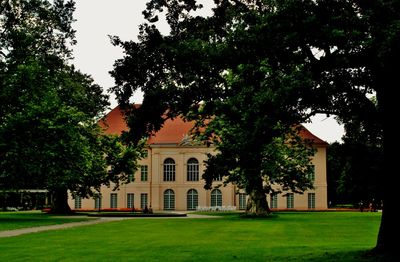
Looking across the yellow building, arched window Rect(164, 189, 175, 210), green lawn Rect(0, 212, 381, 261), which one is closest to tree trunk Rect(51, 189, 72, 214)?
the yellow building

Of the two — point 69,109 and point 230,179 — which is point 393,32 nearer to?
point 69,109

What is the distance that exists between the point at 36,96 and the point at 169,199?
41.5m

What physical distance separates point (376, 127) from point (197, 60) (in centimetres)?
518

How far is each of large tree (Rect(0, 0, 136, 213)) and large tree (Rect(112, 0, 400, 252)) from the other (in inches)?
796

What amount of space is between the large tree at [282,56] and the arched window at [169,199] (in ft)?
201

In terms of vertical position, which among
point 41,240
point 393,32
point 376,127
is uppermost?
point 393,32

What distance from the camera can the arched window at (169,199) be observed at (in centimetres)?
7562

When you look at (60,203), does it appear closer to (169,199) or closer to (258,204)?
(258,204)

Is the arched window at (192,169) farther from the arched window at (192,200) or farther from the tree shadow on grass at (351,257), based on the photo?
the tree shadow on grass at (351,257)

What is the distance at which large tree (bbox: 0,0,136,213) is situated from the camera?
111ft

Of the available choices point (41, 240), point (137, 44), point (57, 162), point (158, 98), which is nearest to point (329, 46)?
point (158, 98)

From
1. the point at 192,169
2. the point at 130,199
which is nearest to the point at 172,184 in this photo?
the point at 192,169

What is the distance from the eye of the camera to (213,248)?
17.7 meters

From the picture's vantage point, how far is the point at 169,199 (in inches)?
2990
